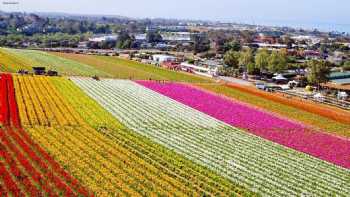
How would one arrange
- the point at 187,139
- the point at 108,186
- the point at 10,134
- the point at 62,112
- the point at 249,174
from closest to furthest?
1. the point at 108,186
2. the point at 249,174
3. the point at 10,134
4. the point at 187,139
5. the point at 62,112

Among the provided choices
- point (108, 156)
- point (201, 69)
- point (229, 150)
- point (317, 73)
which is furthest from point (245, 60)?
point (108, 156)

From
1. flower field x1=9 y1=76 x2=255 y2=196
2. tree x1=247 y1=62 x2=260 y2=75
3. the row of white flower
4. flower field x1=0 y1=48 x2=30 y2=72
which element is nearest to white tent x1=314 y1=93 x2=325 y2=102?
the row of white flower

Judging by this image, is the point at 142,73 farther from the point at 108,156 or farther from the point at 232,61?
the point at 108,156

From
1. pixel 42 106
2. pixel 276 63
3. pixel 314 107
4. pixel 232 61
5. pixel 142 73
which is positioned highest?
pixel 42 106

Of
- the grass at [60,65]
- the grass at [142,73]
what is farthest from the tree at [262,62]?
the grass at [60,65]

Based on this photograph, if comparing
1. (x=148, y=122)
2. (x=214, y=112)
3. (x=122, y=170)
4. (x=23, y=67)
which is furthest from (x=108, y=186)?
(x=23, y=67)

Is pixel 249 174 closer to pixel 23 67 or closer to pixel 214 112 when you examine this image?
pixel 214 112

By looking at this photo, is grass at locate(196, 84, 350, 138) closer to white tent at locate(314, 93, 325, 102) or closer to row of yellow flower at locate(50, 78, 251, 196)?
white tent at locate(314, 93, 325, 102)
